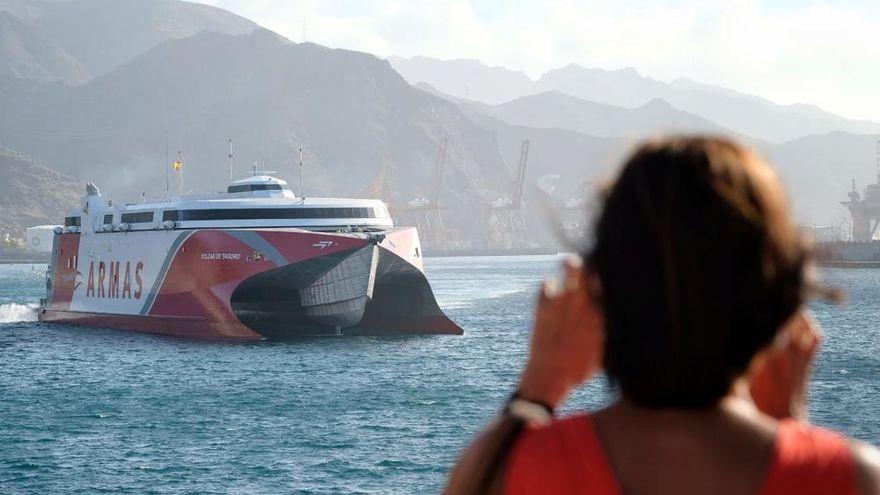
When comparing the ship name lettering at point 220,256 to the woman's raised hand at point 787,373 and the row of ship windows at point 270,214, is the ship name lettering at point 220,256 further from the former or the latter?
the woman's raised hand at point 787,373

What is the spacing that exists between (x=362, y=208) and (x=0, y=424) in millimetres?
17619

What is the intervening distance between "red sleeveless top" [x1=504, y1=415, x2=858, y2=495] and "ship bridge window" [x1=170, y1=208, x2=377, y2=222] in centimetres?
3987

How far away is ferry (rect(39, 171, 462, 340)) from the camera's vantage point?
38469 mm

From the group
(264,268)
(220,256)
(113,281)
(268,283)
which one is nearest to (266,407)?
(264,268)

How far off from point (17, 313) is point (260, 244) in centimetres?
2897

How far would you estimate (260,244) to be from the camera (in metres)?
38.4

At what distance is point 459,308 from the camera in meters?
64.9

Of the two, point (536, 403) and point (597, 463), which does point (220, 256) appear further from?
point (597, 463)

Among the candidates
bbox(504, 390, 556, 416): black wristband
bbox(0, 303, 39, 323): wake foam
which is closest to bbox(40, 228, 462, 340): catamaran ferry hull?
bbox(0, 303, 39, 323): wake foam

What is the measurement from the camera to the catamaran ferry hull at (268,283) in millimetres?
38250

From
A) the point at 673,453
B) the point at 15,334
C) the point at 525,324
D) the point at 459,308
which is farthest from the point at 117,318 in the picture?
the point at 673,453

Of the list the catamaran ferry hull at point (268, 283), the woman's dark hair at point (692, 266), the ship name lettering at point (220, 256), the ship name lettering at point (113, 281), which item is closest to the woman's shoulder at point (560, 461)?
the woman's dark hair at point (692, 266)

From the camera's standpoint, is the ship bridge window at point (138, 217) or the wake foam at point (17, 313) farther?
the wake foam at point (17, 313)

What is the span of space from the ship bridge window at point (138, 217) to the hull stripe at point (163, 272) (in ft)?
8.59
